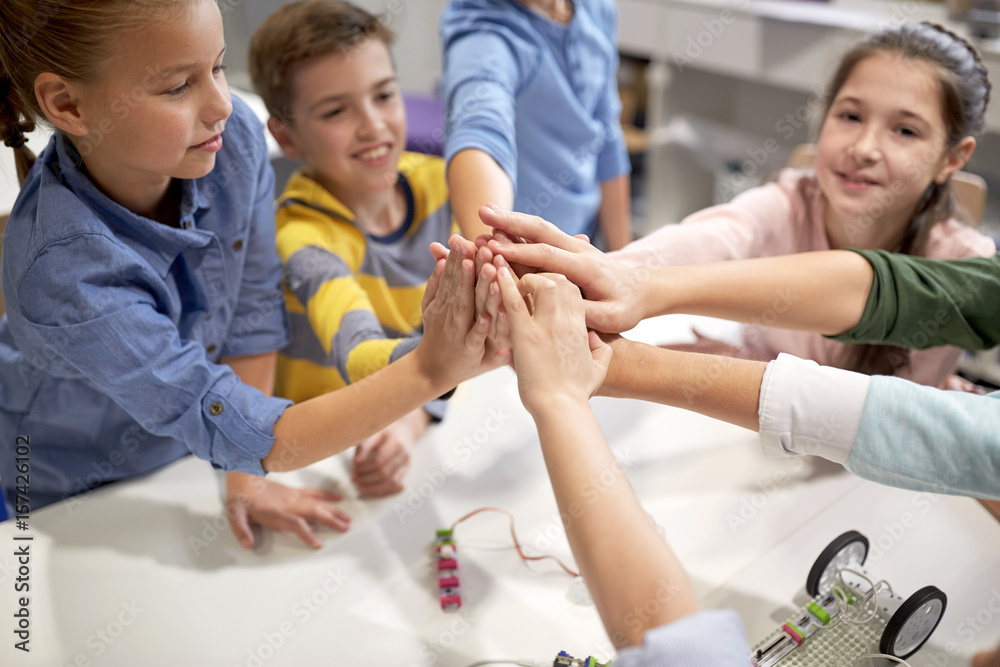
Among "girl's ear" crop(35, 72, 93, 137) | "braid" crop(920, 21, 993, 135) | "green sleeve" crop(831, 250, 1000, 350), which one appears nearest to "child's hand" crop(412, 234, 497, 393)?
"girl's ear" crop(35, 72, 93, 137)

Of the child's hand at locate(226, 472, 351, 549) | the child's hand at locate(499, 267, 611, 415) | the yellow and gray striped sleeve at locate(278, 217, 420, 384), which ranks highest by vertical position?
the child's hand at locate(499, 267, 611, 415)

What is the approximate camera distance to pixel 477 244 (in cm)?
77

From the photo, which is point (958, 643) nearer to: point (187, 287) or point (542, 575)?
point (542, 575)

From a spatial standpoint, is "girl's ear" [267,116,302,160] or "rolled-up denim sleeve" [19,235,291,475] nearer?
"rolled-up denim sleeve" [19,235,291,475]

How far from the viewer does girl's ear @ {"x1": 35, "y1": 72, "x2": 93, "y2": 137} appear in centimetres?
63

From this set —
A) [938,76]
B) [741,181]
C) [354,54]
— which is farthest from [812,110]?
[354,54]

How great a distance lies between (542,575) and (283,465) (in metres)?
0.29

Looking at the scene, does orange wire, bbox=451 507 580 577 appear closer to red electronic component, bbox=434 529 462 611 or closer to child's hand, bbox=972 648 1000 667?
red electronic component, bbox=434 529 462 611

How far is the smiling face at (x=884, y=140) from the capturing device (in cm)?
93

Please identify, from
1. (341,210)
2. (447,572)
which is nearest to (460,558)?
(447,572)

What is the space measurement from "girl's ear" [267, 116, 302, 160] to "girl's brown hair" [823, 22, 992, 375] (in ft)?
2.34

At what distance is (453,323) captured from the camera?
758 millimetres

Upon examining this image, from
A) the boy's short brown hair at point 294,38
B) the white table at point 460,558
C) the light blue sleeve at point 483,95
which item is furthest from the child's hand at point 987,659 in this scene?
the boy's short brown hair at point 294,38

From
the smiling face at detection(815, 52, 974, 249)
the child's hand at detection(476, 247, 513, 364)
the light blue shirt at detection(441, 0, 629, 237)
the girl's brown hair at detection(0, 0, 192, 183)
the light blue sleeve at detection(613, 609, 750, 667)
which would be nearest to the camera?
the light blue sleeve at detection(613, 609, 750, 667)
